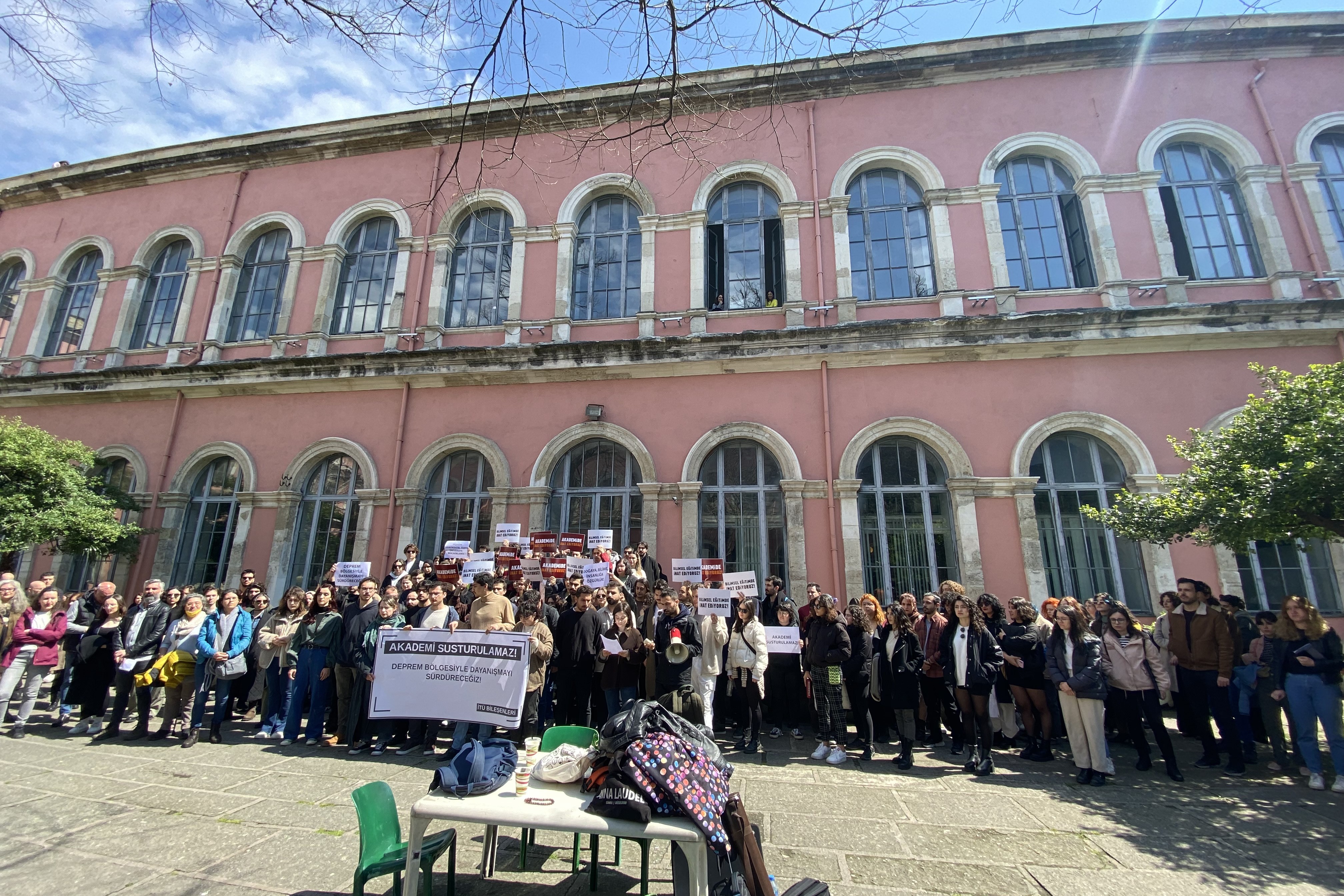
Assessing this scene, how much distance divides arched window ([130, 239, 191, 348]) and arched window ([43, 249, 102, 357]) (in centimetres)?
137

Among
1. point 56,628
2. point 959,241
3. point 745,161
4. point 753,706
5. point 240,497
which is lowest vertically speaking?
point 753,706

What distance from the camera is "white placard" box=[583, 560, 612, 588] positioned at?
7.66m

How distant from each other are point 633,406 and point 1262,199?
11.5 metres

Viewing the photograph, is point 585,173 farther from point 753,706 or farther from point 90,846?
point 90,846

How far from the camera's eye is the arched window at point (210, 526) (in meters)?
12.0

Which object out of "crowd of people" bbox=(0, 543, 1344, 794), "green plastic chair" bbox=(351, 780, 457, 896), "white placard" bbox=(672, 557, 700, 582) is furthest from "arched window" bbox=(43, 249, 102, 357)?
"green plastic chair" bbox=(351, 780, 457, 896)

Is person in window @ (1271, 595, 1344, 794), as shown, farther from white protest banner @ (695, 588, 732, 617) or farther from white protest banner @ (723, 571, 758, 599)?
white protest banner @ (695, 588, 732, 617)

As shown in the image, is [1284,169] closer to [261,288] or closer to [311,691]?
[311,691]

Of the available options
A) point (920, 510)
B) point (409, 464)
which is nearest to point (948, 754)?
point (920, 510)

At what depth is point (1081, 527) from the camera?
9.55m

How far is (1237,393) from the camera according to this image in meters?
9.53

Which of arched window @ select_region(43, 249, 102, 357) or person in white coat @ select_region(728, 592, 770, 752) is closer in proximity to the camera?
person in white coat @ select_region(728, 592, 770, 752)

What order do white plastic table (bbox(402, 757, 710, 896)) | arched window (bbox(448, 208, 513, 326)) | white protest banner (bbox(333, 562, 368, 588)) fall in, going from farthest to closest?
1. arched window (bbox(448, 208, 513, 326))
2. white protest banner (bbox(333, 562, 368, 588))
3. white plastic table (bbox(402, 757, 710, 896))

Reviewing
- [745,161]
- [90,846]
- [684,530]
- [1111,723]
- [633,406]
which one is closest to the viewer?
[90,846]
